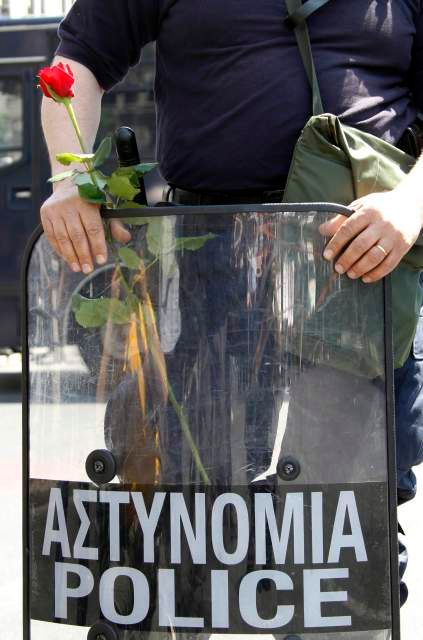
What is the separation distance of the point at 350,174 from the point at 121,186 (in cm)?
39

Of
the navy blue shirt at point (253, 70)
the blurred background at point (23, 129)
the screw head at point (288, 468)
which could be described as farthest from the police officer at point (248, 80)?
the blurred background at point (23, 129)

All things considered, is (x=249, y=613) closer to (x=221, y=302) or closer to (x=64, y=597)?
(x=64, y=597)

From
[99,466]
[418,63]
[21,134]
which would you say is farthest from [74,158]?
[21,134]

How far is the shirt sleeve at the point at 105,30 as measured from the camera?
77.4 inches

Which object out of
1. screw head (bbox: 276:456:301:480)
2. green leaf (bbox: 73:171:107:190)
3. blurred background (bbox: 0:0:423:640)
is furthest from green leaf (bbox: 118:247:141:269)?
blurred background (bbox: 0:0:423:640)

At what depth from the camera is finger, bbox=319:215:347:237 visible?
1.58m

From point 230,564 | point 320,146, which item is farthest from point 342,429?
point 320,146

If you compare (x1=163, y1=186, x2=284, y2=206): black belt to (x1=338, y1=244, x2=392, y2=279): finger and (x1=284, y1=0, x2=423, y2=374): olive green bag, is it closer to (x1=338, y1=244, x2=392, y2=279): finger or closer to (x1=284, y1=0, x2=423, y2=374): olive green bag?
(x1=284, y1=0, x2=423, y2=374): olive green bag

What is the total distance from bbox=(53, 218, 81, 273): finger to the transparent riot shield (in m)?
0.05

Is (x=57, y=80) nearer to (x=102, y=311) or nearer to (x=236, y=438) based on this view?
(x=102, y=311)

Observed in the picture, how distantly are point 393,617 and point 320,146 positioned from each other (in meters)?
0.78

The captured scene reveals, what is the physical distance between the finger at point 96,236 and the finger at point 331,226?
343mm

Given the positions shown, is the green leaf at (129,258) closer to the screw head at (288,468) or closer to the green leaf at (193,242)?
the green leaf at (193,242)

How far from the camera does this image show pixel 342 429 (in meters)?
1.60
